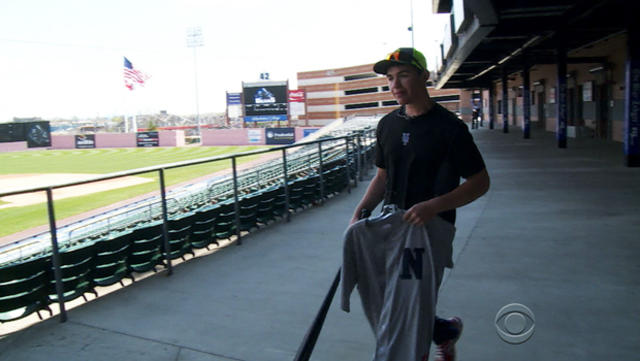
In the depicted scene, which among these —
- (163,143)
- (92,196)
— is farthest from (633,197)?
(163,143)

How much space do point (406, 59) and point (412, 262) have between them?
100 centimetres

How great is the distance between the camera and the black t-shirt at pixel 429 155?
2570 mm

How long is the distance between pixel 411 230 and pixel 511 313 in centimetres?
Answer: 188

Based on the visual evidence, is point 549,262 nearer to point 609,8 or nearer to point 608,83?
point 609,8

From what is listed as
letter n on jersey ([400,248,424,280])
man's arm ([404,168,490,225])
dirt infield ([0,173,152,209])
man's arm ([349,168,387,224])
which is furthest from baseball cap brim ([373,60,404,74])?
dirt infield ([0,173,152,209])

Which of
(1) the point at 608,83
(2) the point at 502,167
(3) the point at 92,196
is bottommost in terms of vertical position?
(3) the point at 92,196

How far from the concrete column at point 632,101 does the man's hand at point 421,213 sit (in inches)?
563

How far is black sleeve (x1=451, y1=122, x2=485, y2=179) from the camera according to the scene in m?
2.56

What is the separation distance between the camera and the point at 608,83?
2355 centimetres

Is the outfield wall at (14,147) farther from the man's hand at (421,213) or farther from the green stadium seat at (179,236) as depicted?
the man's hand at (421,213)

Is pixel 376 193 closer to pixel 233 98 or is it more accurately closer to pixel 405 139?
pixel 405 139

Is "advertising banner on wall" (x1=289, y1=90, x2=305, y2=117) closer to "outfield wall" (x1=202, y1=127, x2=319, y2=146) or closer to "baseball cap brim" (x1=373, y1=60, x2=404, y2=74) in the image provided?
"outfield wall" (x1=202, y1=127, x2=319, y2=146)

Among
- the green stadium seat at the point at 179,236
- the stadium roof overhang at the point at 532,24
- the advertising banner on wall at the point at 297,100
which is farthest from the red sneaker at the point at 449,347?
the advertising banner on wall at the point at 297,100

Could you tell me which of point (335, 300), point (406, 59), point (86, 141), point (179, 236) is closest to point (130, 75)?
point (86, 141)
